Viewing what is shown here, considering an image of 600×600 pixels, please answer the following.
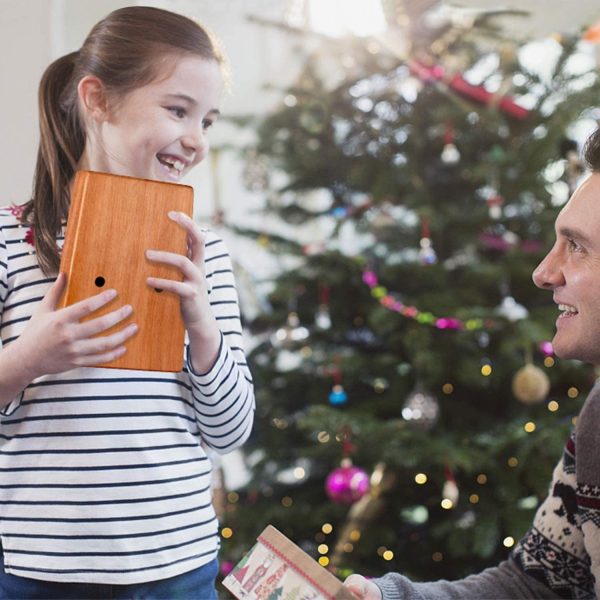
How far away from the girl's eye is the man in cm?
52

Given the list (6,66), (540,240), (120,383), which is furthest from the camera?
(540,240)

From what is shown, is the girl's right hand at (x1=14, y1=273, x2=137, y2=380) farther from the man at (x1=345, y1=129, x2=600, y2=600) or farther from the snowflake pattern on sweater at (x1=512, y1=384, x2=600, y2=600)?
the snowflake pattern on sweater at (x1=512, y1=384, x2=600, y2=600)

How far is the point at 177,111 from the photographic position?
1.06m

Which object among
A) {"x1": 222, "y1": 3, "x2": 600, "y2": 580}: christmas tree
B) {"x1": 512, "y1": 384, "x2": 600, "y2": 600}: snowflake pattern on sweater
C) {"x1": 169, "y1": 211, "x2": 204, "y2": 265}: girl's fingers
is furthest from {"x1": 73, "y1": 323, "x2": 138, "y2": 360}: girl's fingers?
{"x1": 222, "y1": 3, "x2": 600, "y2": 580}: christmas tree

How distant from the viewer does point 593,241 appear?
1.03 meters

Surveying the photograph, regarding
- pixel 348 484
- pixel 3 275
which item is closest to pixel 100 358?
pixel 3 275

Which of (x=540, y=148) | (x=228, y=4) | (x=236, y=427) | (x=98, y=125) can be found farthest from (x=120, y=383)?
(x=228, y=4)

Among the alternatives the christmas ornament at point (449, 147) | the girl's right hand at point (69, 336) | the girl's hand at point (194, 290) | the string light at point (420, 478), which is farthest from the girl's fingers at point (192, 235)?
the christmas ornament at point (449, 147)

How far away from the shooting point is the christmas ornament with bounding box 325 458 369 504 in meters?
2.05

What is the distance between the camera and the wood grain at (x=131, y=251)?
864mm

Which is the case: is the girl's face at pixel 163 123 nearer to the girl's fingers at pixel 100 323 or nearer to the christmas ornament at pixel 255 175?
the girl's fingers at pixel 100 323

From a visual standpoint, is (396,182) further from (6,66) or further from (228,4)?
(228,4)

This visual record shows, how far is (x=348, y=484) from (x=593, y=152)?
1.21 meters

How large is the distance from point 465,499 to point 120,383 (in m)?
1.32
